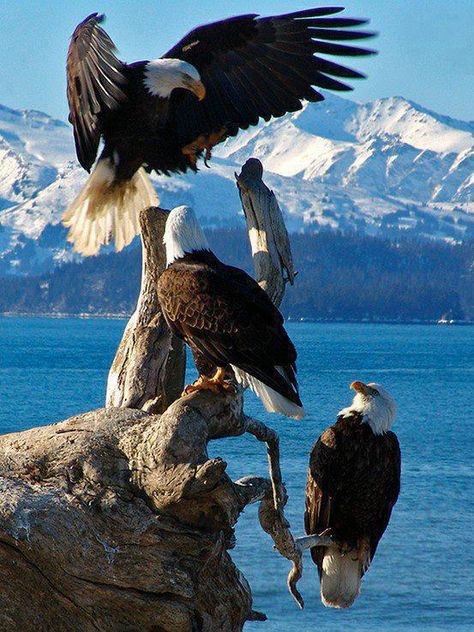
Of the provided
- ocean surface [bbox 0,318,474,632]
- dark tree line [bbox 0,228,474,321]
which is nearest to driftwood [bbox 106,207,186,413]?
ocean surface [bbox 0,318,474,632]

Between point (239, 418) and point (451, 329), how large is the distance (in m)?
145

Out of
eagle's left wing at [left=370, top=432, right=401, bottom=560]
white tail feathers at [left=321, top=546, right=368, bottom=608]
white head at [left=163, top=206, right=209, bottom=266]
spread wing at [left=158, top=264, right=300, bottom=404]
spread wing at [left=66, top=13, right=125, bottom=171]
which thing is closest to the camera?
spread wing at [left=158, top=264, right=300, bottom=404]

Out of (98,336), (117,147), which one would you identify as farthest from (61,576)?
(98,336)

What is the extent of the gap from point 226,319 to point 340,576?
2.23m

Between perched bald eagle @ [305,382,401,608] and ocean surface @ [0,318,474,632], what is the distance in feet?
32.2

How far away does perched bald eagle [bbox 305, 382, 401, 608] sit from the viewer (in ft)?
21.4

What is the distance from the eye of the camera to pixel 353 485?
664 centimetres

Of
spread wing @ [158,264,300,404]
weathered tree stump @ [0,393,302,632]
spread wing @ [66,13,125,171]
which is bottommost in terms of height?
weathered tree stump @ [0,393,302,632]

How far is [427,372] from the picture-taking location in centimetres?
6706

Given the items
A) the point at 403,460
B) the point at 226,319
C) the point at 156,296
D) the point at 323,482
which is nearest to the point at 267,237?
the point at 156,296

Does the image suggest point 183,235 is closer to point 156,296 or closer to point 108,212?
point 156,296

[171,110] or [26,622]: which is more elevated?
[171,110]

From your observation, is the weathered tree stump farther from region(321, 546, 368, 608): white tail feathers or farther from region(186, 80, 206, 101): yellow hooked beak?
region(186, 80, 206, 101): yellow hooked beak

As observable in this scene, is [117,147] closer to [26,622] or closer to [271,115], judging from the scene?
[271,115]
